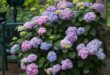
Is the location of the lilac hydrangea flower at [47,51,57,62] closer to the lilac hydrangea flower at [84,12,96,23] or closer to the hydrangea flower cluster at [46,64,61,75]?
the hydrangea flower cluster at [46,64,61,75]

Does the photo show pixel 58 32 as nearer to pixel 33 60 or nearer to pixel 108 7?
pixel 33 60

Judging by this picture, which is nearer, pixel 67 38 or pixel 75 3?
pixel 67 38

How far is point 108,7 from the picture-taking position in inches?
204

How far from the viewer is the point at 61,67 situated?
4.17 meters

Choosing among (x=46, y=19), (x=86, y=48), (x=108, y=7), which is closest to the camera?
(x=86, y=48)

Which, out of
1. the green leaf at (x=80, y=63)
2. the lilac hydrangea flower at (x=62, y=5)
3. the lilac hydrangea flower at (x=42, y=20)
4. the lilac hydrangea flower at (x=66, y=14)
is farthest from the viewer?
the lilac hydrangea flower at (x=62, y=5)

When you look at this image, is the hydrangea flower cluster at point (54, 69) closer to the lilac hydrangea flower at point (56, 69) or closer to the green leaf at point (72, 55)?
the lilac hydrangea flower at point (56, 69)

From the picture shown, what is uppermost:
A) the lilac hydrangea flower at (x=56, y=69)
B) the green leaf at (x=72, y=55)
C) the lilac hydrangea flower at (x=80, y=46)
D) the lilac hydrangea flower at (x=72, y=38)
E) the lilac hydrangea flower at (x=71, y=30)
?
the lilac hydrangea flower at (x=71, y=30)

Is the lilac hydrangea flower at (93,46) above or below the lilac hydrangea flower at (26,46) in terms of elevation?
above

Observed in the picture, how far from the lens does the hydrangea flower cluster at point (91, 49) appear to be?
405cm

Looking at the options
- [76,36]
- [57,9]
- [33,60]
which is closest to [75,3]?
[57,9]

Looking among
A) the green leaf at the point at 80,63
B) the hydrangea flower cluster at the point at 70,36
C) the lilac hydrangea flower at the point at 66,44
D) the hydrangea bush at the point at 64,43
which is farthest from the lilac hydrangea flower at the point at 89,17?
the green leaf at the point at 80,63

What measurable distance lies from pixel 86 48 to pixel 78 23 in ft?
1.25

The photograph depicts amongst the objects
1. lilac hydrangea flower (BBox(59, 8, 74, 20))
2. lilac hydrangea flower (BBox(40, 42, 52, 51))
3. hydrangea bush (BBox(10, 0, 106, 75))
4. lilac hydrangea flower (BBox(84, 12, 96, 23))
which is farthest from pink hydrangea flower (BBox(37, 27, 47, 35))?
lilac hydrangea flower (BBox(84, 12, 96, 23))
